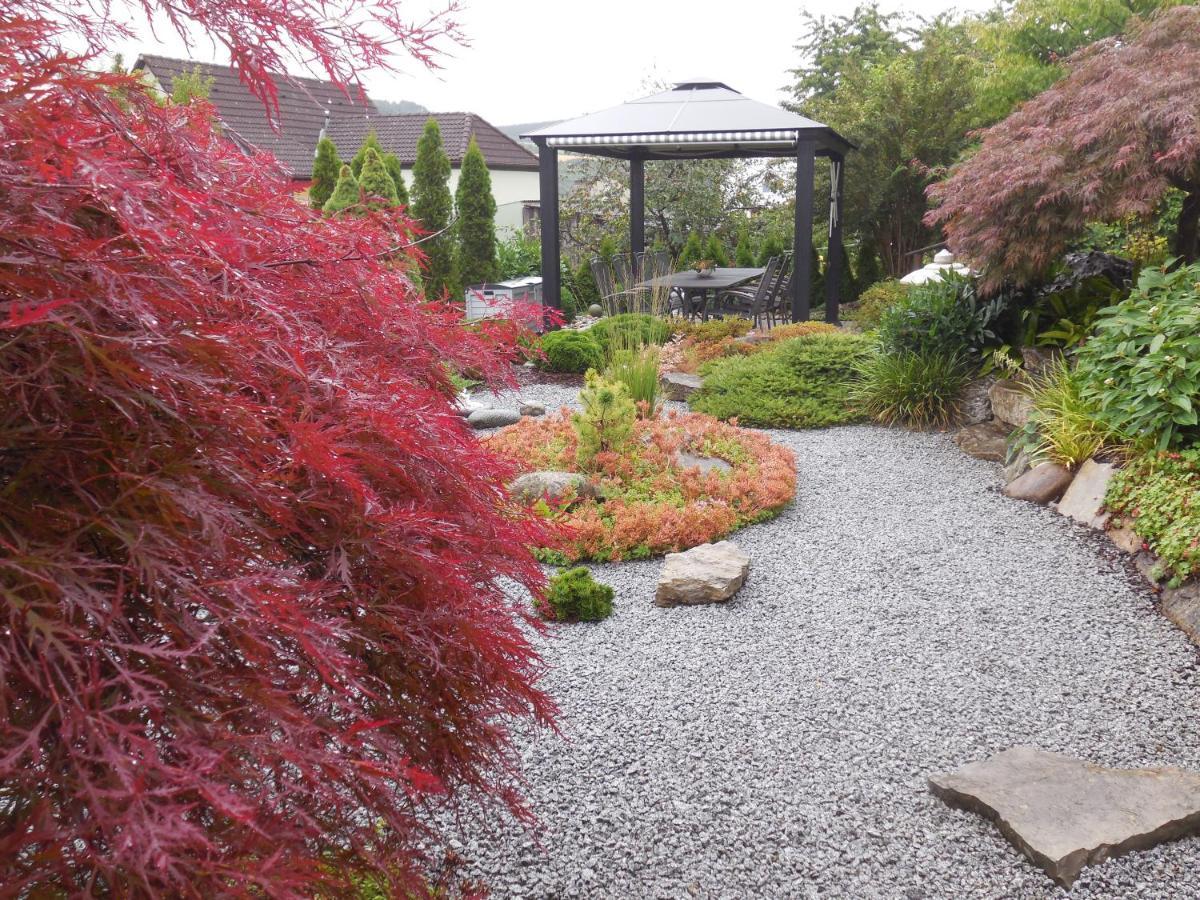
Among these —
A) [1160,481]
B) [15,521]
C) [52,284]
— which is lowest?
[1160,481]

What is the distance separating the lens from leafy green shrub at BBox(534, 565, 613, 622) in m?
3.72

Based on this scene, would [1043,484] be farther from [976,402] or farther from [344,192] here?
[344,192]

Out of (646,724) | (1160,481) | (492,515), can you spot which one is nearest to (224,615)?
(492,515)

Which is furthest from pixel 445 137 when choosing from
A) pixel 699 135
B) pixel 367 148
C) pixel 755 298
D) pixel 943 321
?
pixel 943 321

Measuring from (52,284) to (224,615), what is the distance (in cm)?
40

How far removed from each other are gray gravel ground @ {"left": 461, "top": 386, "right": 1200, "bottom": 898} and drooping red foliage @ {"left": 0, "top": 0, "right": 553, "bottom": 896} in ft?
3.97

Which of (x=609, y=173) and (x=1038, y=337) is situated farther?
(x=609, y=173)

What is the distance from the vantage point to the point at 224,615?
104 centimetres

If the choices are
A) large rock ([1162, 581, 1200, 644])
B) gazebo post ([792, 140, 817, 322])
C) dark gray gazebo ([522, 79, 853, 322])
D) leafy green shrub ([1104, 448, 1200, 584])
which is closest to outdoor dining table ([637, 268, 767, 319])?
gazebo post ([792, 140, 817, 322])

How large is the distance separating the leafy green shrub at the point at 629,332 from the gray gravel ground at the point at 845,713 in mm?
3030

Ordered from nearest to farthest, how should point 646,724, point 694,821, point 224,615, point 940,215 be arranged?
point 224,615 < point 694,821 < point 646,724 < point 940,215

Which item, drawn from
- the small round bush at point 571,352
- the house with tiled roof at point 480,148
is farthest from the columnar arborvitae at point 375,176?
the house with tiled roof at point 480,148

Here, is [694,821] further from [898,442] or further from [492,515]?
[898,442]

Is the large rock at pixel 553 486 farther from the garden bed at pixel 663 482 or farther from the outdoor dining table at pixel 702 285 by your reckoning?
the outdoor dining table at pixel 702 285
